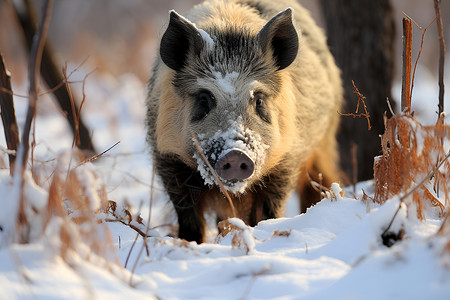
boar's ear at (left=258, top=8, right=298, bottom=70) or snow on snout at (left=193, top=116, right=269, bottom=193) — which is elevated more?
boar's ear at (left=258, top=8, right=298, bottom=70)

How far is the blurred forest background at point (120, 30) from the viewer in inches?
570

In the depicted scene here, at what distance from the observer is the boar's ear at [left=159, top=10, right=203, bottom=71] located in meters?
3.25

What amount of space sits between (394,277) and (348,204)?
1107mm

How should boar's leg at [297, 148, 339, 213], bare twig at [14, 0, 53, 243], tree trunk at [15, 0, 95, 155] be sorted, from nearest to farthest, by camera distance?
bare twig at [14, 0, 53, 243] → boar's leg at [297, 148, 339, 213] → tree trunk at [15, 0, 95, 155]

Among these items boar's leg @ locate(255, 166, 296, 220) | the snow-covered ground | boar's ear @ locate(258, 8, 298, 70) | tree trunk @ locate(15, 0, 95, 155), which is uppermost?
tree trunk @ locate(15, 0, 95, 155)

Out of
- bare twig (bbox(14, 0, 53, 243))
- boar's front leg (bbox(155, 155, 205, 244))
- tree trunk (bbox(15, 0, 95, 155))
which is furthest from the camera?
tree trunk (bbox(15, 0, 95, 155))

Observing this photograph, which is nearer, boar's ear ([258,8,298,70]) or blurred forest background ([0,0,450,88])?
boar's ear ([258,8,298,70])

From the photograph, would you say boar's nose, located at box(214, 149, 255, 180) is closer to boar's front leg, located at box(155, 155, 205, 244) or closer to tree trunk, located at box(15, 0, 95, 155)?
boar's front leg, located at box(155, 155, 205, 244)

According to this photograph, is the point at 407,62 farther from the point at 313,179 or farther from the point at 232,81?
the point at 313,179

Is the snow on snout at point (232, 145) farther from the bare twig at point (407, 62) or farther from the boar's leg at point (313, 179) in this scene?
the boar's leg at point (313, 179)

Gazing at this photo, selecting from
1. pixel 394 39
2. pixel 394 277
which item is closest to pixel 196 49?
pixel 394 277

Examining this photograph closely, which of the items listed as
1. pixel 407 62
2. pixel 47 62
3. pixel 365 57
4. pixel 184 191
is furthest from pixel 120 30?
pixel 407 62

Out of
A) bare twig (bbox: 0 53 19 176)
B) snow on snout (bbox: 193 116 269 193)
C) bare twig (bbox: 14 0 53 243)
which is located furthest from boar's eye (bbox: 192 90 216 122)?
bare twig (bbox: 14 0 53 243)

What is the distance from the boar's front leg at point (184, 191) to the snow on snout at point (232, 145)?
0.57 m
